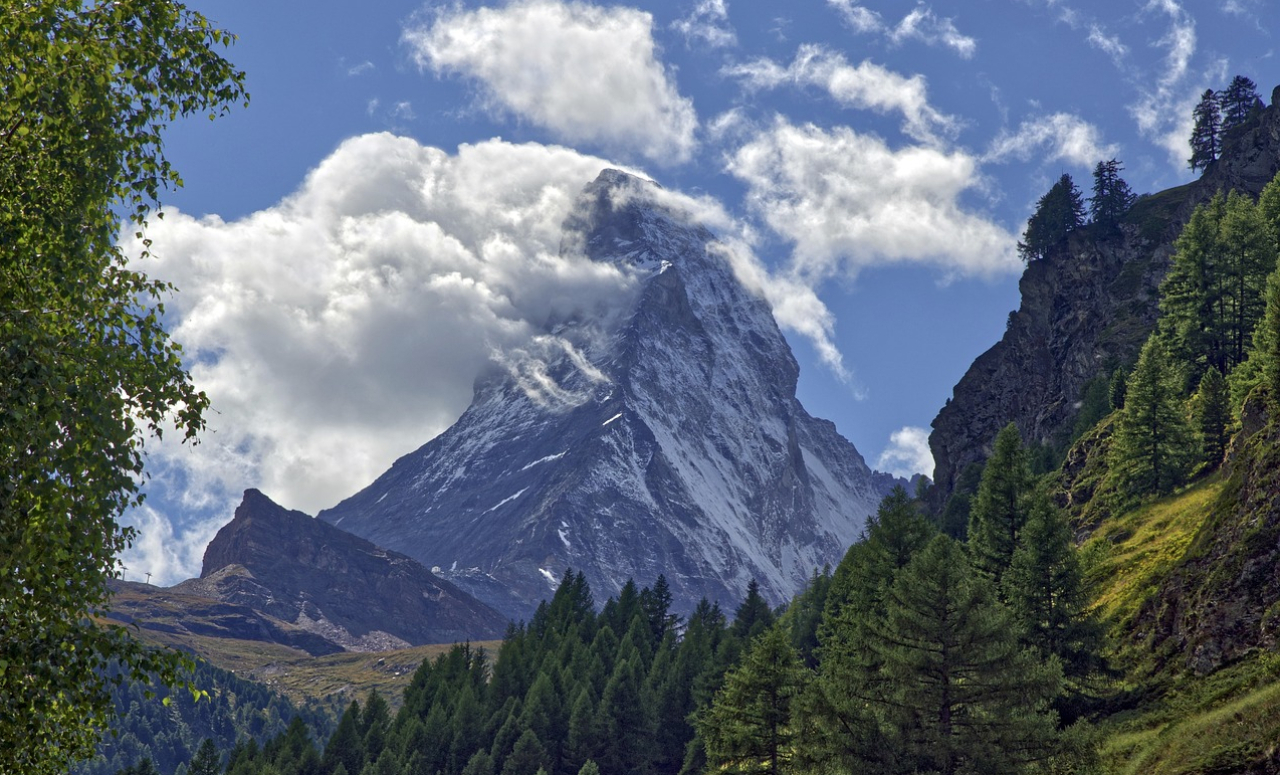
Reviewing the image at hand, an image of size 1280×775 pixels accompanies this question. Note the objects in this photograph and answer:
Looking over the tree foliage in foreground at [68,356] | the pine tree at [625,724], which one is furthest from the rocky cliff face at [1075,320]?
the tree foliage in foreground at [68,356]

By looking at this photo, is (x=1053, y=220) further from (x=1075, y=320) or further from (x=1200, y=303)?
(x=1200, y=303)

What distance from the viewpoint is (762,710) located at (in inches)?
1939

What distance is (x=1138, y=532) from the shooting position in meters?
63.5

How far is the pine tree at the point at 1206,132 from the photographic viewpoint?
150 meters

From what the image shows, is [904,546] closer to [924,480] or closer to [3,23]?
[3,23]

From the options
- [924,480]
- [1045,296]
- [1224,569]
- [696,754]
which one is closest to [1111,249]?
[1045,296]

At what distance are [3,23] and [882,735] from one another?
34745 mm

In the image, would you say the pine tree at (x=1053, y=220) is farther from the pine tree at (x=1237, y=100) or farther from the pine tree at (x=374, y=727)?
the pine tree at (x=374, y=727)

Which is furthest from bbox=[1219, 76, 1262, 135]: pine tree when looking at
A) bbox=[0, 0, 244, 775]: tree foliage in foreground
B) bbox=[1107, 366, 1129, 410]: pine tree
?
bbox=[0, 0, 244, 775]: tree foliage in foreground

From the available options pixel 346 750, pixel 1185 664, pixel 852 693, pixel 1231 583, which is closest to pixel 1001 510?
pixel 1185 664

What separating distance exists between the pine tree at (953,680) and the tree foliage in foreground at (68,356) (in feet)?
98.1

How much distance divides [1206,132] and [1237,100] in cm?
582

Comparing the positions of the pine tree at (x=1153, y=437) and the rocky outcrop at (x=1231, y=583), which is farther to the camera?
the pine tree at (x=1153, y=437)

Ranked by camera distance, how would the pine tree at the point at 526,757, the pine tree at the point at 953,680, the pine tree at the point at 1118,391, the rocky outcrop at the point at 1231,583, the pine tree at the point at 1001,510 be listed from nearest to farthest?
the pine tree at the point at 953,680, the rocky outcrop at the point at 1231,583, the pine tree at the point at 1001,510, the pine tree at the point at 526,757, the pine tree at the point at 1118,391
